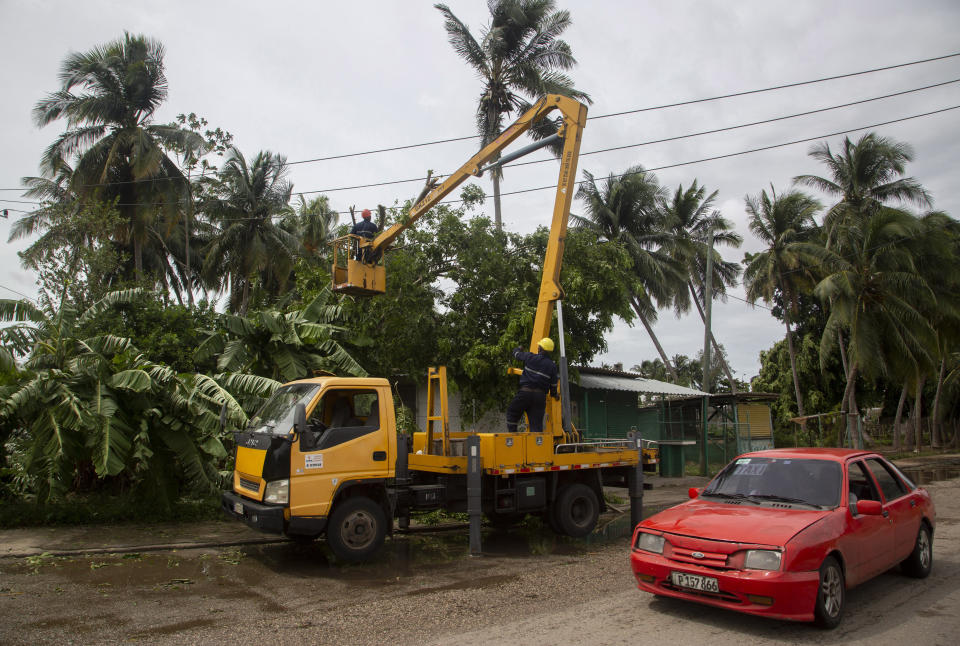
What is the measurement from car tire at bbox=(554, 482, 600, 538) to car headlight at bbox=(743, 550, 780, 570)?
4778 mm

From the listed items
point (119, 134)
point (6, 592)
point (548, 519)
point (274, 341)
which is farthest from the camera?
point (119, 134)

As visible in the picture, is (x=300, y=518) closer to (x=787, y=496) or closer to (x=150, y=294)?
(x=787, y=496)

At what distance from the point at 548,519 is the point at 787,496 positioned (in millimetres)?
4366

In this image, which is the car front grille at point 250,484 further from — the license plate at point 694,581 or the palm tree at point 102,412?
the license plate at point 694,581

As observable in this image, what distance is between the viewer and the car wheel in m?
5.08

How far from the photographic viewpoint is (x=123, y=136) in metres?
24.3

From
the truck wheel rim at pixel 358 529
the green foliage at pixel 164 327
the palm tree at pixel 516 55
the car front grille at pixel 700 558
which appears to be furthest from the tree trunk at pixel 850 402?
the green foliage at pixel 164 327

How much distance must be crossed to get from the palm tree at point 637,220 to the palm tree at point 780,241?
4.48 meters

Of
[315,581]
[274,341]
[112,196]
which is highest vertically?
[112,196]

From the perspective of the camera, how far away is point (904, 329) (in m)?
27.0

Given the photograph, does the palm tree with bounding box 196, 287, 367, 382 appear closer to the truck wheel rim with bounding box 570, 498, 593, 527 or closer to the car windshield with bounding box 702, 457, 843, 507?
the truck wheel rim with bounding box 570, 498, 593, 527

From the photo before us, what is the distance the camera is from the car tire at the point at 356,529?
7715 mm

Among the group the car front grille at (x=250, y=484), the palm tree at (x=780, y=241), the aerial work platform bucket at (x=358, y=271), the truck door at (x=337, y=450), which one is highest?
the palm tree at (x=780, y=241)

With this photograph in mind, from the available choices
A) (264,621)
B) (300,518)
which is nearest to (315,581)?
(300,518)
